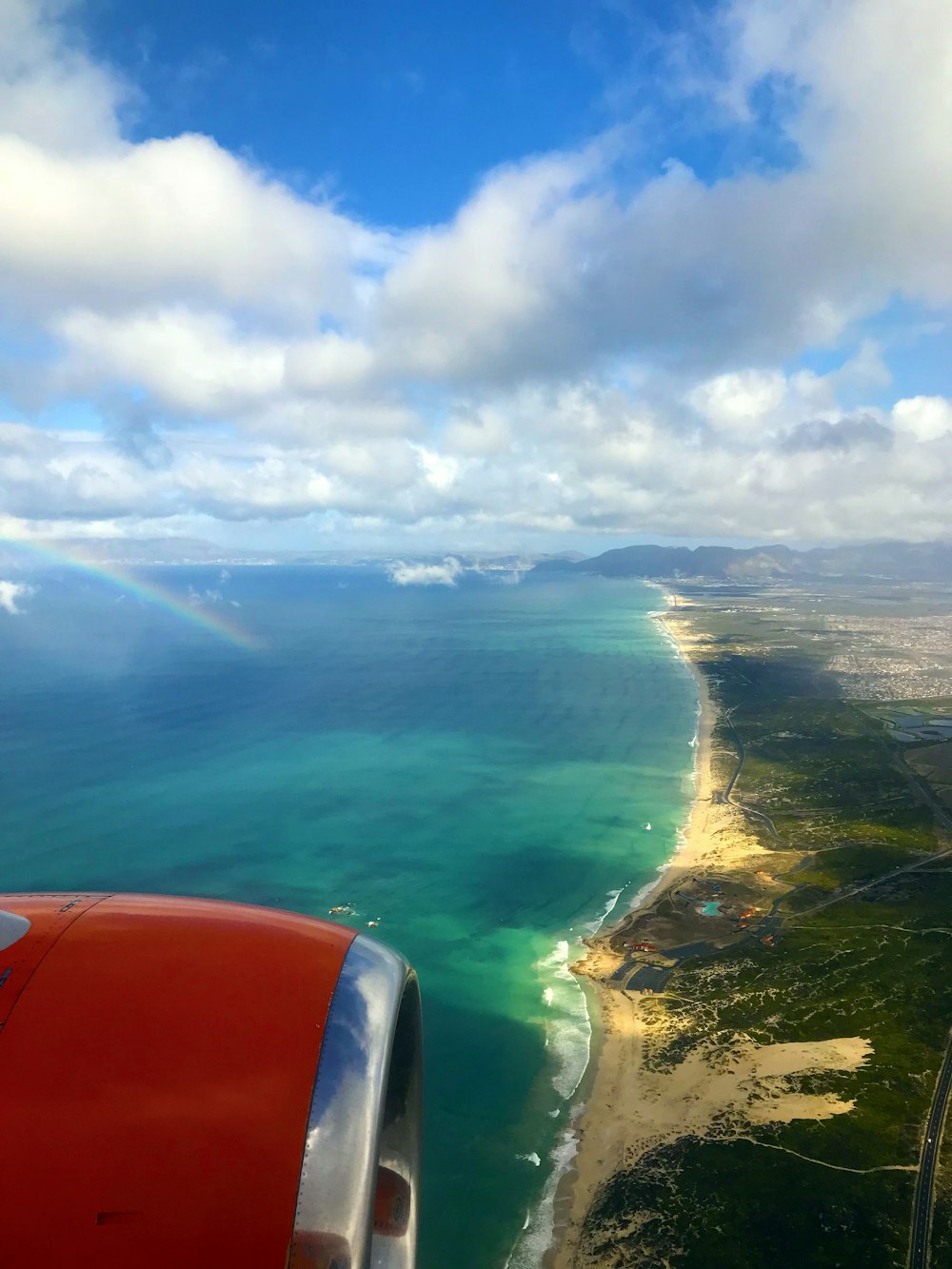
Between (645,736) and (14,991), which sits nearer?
(14,991)

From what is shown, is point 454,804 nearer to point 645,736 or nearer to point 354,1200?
point 645,736

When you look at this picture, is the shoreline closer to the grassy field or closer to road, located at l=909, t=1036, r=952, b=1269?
the grassy field

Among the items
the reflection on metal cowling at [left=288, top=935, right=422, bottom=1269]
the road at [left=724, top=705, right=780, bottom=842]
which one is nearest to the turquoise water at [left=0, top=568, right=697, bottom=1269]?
the road at [left=724, top=705, right=780, bottom=842]

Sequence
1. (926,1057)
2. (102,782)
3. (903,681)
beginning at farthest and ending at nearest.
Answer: (903,681)
(102,782)
(926,1057)

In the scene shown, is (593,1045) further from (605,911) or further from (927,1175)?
(605,911)

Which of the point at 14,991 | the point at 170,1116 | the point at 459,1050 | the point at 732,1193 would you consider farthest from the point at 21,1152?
the point at 459,1050

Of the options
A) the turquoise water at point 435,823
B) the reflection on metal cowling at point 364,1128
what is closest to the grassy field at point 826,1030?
the turquoise water at point 435,823
